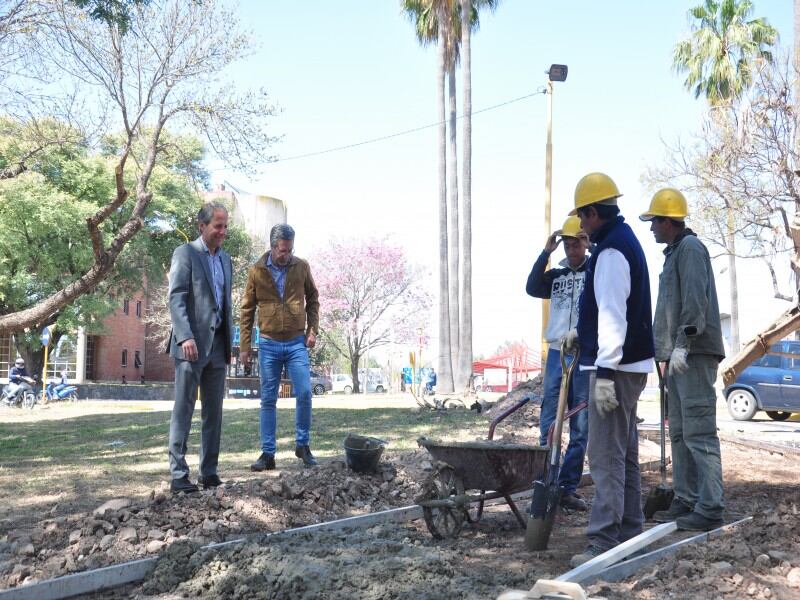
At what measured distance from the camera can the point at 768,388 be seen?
60.7 feet

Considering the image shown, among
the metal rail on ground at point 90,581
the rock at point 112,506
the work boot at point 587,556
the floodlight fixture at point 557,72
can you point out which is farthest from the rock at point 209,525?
the floodlight fixture at point 557,72

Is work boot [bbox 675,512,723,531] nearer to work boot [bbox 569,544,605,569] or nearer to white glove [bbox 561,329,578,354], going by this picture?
work boot [bbox 569,544,605,569]

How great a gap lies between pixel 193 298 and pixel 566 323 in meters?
2.88

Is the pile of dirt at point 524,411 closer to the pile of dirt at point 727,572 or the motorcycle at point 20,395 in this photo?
the pile of dirt at point 727,572

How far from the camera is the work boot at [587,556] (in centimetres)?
432

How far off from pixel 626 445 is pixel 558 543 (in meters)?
0.95

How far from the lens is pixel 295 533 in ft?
16.8

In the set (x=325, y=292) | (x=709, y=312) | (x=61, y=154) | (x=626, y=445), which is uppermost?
(x=61, y=154)

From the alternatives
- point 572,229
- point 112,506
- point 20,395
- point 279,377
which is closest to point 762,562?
point 572,229

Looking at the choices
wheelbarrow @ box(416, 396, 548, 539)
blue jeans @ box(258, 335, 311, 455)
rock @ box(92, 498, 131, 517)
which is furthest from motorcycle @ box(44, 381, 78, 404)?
wheelbarrow @ box(416, 396, 548, 539)

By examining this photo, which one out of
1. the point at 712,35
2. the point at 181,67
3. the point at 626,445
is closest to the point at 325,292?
the point at 712,35

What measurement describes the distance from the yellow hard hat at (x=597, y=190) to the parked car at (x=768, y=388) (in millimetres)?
14782

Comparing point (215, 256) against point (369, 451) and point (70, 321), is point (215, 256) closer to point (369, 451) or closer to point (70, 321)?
point (369, 451)

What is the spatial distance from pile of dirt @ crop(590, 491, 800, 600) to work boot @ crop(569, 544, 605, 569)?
347mm
